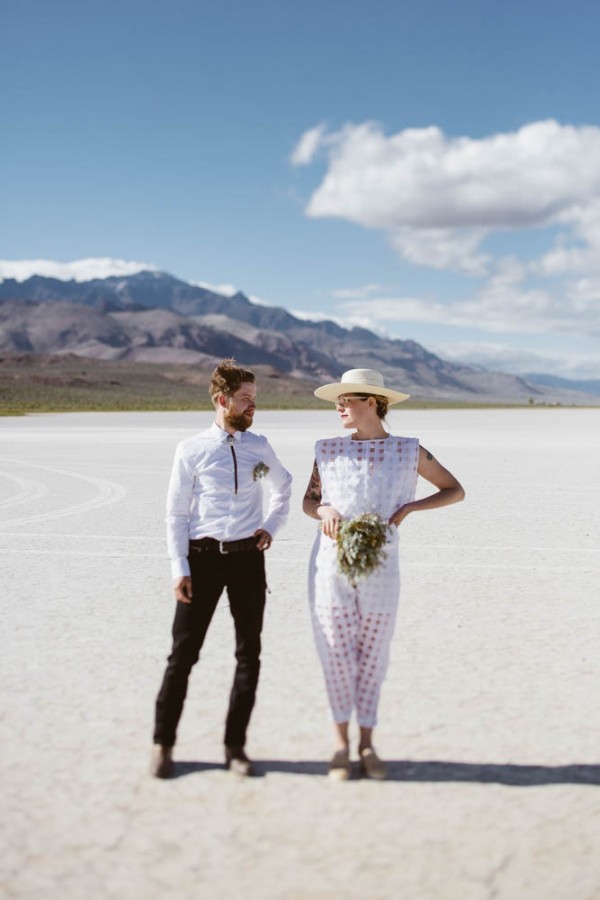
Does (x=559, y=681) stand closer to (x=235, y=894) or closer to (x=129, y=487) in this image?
(x=235, y=894)

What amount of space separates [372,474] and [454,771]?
1387 mm

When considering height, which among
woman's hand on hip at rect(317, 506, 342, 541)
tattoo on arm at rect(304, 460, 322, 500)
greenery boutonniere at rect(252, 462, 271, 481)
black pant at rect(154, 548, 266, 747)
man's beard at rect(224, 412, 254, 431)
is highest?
man's beard at rect(224, 412, 254, 431)

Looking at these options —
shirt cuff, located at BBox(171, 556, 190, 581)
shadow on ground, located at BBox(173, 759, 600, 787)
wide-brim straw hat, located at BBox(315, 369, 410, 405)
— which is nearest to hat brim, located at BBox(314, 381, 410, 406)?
wide-brim straw hat, located at BBox(315, 369, 410, 405)

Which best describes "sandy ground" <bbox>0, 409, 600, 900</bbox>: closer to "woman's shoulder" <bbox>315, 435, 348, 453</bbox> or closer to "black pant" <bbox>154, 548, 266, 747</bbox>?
"black pant" <bbox>154, 548, 266, 747</bbox>

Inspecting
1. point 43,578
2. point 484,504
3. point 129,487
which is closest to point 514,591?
point 43,578

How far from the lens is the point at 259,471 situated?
14.2ft

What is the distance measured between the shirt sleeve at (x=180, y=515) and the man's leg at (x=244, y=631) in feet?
0.72

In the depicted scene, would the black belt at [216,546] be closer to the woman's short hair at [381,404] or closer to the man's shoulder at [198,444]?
the man's shoulder at [198,444]

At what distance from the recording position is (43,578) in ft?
27.8

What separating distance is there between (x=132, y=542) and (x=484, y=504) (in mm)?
5834

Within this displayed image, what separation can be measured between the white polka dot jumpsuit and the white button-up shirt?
0.38 metres

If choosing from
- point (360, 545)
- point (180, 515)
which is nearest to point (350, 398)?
point (360, 545)

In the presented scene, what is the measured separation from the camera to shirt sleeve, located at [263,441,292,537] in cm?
443

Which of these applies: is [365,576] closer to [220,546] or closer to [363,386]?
[220,546]
